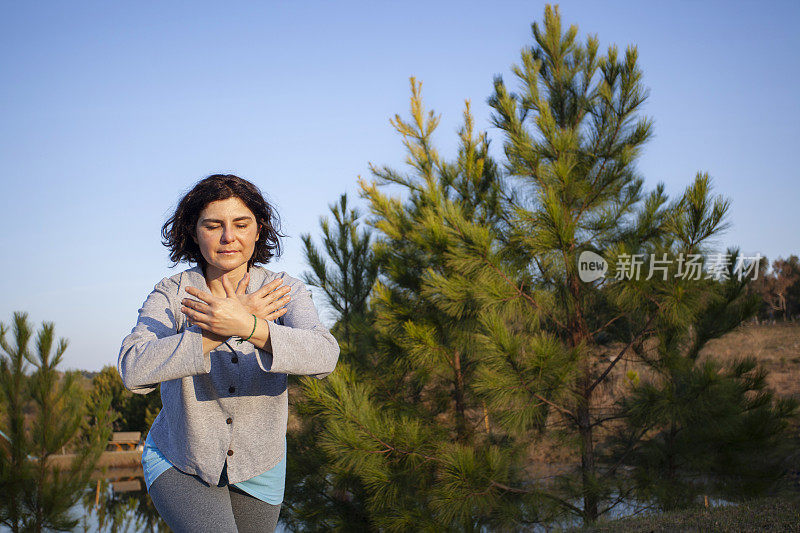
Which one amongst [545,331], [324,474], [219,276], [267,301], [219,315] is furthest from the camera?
[324,474]

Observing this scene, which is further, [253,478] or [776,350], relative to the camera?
[776,350]

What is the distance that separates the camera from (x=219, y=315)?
0.98 metres

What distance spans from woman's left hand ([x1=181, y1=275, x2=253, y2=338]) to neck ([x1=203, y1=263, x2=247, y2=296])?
0.29m

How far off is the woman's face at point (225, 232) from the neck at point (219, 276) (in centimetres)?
4

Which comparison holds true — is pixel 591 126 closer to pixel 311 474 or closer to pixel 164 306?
pixel 311 474

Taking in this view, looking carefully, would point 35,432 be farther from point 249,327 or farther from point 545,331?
point 249,327

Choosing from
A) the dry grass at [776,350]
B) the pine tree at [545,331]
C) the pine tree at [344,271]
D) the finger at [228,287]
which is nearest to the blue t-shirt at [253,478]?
the finger at [228,287]

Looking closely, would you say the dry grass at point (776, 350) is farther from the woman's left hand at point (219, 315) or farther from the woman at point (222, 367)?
the woman's left hand at point (219, 315)

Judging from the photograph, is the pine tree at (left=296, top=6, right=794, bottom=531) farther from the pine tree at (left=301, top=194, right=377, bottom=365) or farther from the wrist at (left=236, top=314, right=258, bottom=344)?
the wrist at (left=236, top=314, right=258, bottom=344)

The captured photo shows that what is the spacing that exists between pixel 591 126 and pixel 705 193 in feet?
5.13

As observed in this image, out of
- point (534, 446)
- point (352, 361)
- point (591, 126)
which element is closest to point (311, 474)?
point (352, 361)

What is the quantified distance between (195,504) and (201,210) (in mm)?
581

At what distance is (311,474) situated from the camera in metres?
5.73

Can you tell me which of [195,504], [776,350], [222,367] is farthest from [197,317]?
[776,350]
